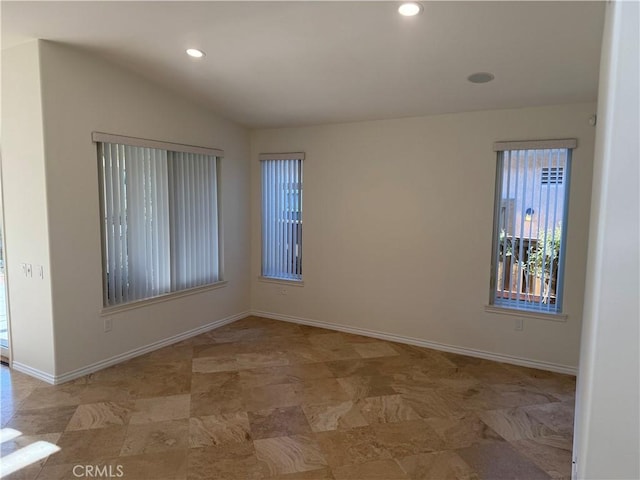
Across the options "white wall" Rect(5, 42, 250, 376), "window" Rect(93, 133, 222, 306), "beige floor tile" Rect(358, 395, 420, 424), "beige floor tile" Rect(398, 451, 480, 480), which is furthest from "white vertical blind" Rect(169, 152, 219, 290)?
"beige floor tile" Rect(398, 451, 480, 480)

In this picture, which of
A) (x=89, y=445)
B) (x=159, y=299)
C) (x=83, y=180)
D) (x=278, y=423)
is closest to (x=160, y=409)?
(x=89, y=445)

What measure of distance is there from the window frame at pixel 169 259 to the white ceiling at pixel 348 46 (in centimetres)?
66

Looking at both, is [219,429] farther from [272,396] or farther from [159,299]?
[159,299]

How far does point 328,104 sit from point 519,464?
363cm

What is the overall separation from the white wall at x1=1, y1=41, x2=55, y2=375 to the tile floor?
420 mm

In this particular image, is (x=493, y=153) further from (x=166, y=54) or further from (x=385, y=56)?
(x=166, y=54)

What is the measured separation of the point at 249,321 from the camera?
5.55 m

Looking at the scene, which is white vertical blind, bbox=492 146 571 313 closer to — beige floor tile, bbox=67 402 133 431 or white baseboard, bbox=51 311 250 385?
Result: white baseboard, bbox=51 311 250 385

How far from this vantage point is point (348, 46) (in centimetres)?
309

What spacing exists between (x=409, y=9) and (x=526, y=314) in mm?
3126

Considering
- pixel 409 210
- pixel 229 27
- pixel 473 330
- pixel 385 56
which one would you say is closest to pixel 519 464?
pixel 473 330

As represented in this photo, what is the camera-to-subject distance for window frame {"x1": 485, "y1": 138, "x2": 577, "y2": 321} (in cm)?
383

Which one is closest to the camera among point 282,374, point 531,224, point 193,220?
point 282,374

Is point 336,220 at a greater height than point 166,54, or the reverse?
point 166,54
